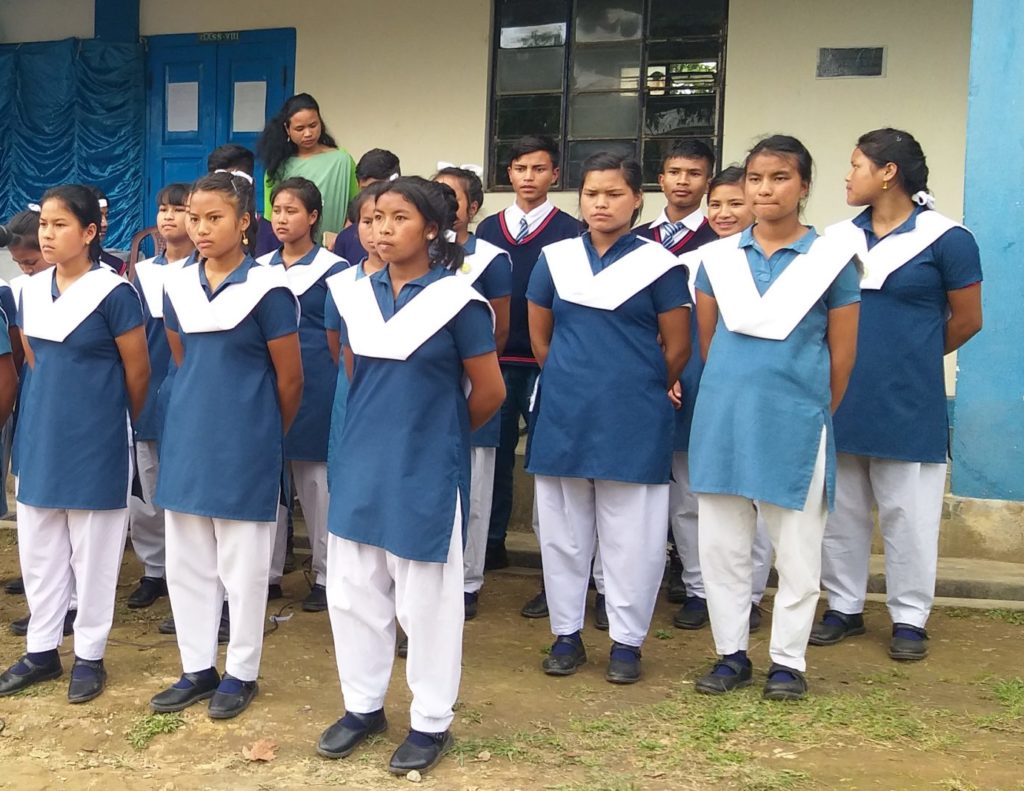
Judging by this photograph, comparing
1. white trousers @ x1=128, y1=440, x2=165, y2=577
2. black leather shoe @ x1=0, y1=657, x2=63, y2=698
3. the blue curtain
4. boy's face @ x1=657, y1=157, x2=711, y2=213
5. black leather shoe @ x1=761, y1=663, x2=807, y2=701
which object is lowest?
black leather shoe @ x1=0, y1=657, x2=63, y2=698

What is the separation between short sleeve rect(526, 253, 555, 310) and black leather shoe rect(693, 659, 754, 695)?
135cm

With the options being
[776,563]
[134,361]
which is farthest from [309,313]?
[776,563]

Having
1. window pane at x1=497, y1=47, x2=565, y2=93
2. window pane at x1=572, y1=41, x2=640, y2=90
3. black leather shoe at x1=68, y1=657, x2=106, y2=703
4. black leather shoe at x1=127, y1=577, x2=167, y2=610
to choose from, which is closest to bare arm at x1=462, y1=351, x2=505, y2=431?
black leather shoe at x1=68, y1=657, x2=106, y2=703

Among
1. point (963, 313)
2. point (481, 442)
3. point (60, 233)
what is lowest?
point (481, 442)

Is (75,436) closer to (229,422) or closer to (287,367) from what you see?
(229,422)

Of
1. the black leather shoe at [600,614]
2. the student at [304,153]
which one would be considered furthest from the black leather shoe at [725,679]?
the student at [304,153]

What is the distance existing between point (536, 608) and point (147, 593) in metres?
1.60

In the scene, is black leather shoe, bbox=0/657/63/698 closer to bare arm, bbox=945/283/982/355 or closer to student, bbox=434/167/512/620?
student, bbox=434/167/512/620

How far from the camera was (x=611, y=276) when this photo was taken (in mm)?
3990

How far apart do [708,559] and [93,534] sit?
6.47 feet

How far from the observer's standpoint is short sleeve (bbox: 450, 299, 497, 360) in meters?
3.30

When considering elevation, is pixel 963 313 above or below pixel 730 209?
below

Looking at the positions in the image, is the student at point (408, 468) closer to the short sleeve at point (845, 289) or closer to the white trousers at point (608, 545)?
the white trousers at point (608, 545)

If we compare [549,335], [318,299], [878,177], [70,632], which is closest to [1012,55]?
[878,177]
